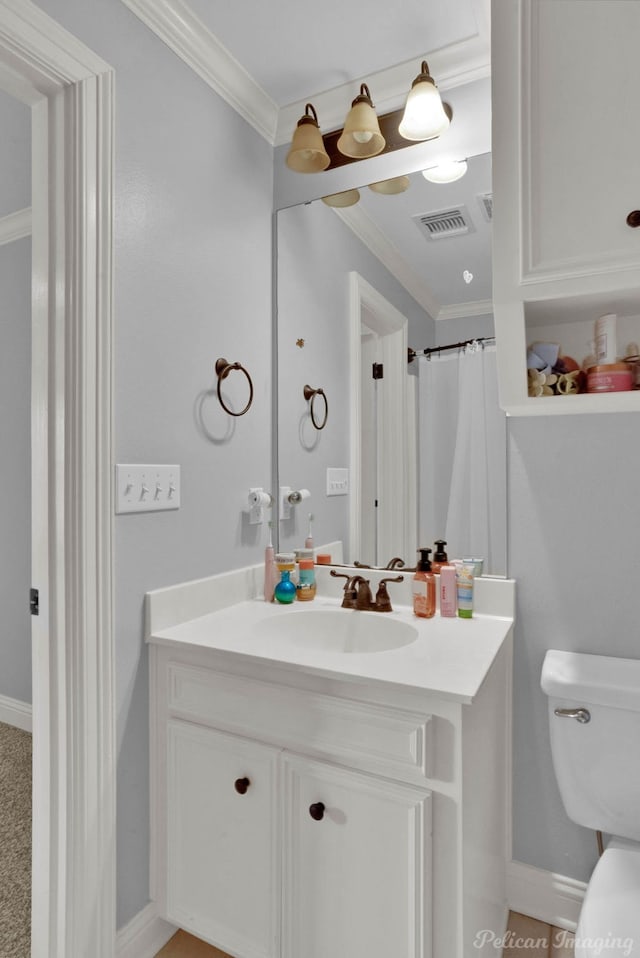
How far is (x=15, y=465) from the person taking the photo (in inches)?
105

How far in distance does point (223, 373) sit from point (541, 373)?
0.90 m

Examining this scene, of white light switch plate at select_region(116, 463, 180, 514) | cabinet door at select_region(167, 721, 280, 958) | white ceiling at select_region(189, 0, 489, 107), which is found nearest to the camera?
cabinet door at select_region(167, 721, 280, 958)

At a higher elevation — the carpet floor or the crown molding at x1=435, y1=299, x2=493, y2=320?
the crown molding at x1=435, y1=299, x2=493, y2=320

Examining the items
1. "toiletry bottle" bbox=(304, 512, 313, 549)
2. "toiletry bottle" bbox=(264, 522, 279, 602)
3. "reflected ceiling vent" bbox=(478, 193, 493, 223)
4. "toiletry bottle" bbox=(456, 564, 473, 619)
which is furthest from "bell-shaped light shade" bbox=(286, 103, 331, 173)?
"toiletry bottle" bbox=(456, 564, 473, 619)

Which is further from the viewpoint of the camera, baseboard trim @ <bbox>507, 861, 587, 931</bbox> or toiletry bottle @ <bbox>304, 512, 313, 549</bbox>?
toiletry bottle @ <bbox>304, 512, 313, 549</bbox>

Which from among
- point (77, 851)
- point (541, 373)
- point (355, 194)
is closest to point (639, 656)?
point (541, 373)

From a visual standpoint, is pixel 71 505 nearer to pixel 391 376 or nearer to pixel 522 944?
pixel 391 376

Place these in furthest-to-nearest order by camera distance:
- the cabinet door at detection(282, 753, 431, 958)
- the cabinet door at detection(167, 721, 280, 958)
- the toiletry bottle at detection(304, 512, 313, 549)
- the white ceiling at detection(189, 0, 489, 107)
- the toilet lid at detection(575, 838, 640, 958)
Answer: the toiletry bottle at detection(304, 512, 313, 549)
the white ceiling at detection(189, 0, 489, 107)
the cabinet door at detection(167, 721, 280, 958)
the cabinet door at detection(282, 753, 431, 958)
the toilet lid at detection(575, 838, 640, 958)

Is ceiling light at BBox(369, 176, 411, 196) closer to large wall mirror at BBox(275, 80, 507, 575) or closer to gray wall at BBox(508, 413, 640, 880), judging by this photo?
large wall mirror at BBox(275, 80, 507, 575)

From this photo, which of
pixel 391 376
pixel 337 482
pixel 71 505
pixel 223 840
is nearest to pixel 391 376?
pixel 391 376

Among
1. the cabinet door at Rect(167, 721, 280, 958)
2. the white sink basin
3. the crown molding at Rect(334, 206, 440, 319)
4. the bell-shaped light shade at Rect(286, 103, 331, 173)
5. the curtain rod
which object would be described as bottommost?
the cabinet door at Rect(167, 721, 280, 958)

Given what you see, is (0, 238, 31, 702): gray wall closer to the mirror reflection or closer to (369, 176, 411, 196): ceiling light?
the mirror reflection

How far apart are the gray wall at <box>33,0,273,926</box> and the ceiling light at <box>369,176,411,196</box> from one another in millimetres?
407

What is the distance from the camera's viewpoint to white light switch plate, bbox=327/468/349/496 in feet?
6.07
